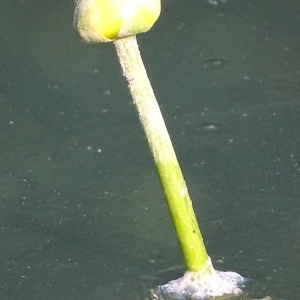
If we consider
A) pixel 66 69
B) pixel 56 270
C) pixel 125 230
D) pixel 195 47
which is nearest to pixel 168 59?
pixel 195 47

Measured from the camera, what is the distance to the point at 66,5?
7.16ft

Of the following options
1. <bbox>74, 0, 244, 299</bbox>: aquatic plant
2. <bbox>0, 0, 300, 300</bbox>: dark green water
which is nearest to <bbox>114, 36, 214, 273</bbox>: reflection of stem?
<bbox>74, 0, 244, 299</bbox>: aquatic plant

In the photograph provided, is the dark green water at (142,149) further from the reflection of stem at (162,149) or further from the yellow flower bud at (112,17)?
the yellow flower bud at (112,17)

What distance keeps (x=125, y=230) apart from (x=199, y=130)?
1.26ft

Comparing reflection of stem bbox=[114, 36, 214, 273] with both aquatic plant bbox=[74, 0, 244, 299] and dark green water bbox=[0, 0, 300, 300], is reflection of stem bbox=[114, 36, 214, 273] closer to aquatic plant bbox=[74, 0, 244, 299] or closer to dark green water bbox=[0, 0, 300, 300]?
aquatic plant bbox=[74, 0, 244, 299]

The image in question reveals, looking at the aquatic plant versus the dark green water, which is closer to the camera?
the aquatic plant

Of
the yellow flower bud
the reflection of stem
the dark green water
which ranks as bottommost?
the dark green water

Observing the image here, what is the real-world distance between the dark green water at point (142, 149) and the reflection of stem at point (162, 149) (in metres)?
0.16

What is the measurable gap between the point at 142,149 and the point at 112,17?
714 mm

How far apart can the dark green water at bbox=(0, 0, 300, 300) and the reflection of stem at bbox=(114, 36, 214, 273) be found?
6.4 inches

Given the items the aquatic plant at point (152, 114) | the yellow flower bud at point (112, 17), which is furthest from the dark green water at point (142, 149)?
the yellow flower bud at point (112, 17)

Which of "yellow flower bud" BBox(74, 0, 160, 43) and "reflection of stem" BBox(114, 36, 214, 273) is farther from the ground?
"yellow flower bud" BBox(74, 0, 160, 43)

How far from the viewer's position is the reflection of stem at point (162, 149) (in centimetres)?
85

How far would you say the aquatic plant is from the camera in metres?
0.82
